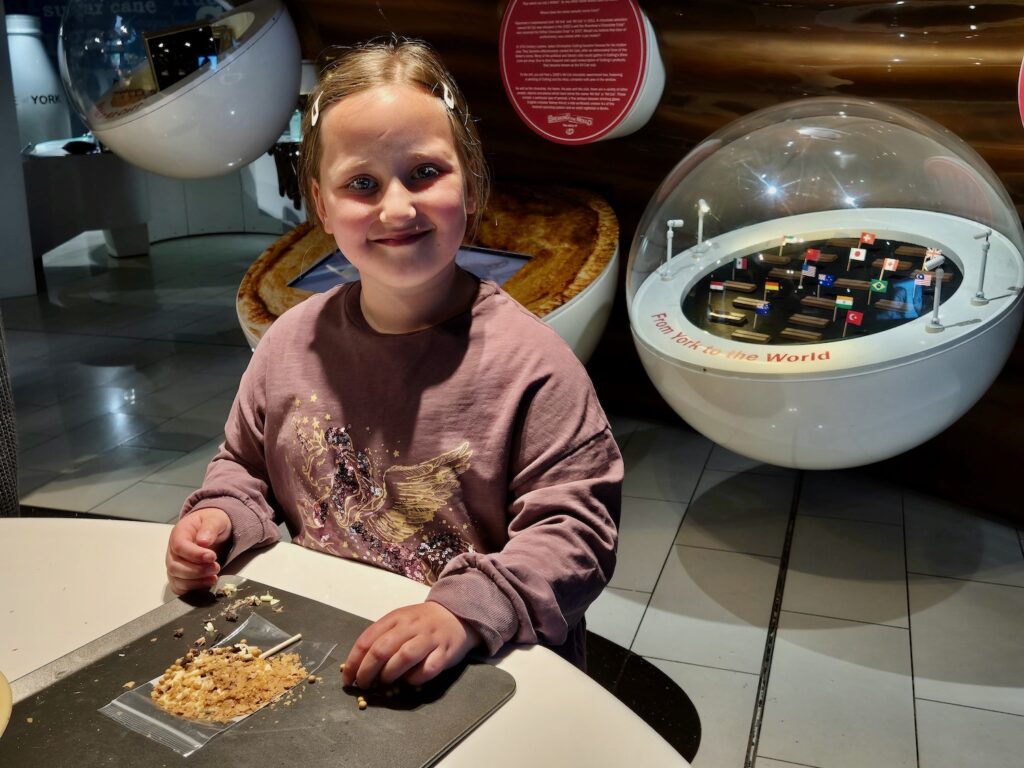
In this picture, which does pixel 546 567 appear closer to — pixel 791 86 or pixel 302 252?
pixel 791 86

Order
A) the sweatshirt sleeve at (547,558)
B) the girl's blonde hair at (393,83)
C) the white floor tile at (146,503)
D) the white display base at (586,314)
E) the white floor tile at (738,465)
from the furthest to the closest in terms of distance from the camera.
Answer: the white floor tile at (738,465)
the white floor tile at (146,503)
the white display base at (586,314)
the girl's blonde hair at (393,83)
the sweatshirt sleeve at (547,558)

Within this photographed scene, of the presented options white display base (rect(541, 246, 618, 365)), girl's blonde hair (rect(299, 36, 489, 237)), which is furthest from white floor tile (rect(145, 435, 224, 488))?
girl's blonde hair (rect(299, 36, 489, 237))

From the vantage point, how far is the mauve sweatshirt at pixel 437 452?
3.69ft

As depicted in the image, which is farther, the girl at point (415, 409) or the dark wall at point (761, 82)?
the dark wall at point (761, 82)

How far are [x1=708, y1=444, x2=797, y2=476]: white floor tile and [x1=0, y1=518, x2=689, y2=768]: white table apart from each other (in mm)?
2480

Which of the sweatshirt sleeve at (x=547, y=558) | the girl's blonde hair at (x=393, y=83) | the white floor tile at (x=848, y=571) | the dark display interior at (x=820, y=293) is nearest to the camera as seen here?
the sweatshirt sleeve at (x=547, y=558)

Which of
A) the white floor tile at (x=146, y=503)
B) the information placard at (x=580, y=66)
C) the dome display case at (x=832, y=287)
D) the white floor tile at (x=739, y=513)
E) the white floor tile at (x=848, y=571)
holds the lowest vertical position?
the white floor tile at (x=146, y=503)

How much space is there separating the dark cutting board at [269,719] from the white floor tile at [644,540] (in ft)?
5.78

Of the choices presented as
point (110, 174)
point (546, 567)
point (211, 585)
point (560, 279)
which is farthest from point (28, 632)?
point (110, 174)

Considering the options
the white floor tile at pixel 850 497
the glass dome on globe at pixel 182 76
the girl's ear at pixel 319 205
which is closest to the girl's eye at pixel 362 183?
the girl's ear at pixel 319 205

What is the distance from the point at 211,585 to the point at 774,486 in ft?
8.24

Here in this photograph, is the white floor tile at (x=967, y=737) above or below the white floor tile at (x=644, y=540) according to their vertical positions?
above

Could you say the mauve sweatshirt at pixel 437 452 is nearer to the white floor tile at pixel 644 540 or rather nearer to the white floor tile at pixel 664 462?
the white floor tile at pixel 644 540

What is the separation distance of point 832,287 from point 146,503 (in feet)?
7.42
